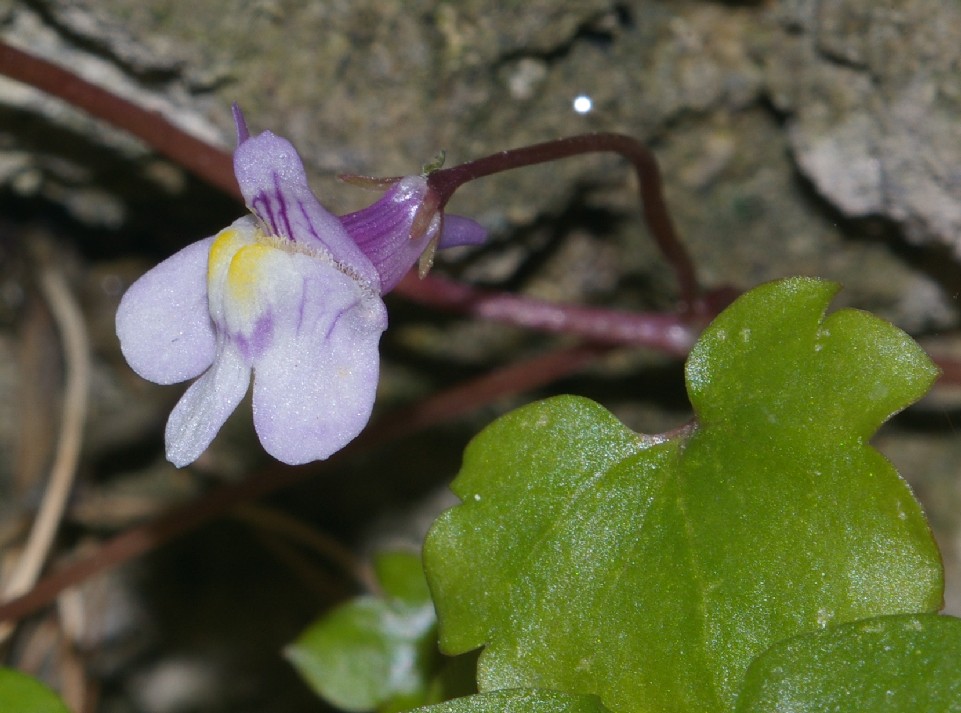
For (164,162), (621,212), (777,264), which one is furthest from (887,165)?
(164,162)

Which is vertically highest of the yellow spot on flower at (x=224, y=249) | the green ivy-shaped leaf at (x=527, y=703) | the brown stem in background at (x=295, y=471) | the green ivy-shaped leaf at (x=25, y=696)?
the yellow spot on flower at (x=224, y=249)

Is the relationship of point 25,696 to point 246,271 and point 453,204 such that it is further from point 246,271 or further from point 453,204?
point 453,204

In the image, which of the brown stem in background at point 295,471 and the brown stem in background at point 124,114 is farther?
the brown stem in background at point 295,471

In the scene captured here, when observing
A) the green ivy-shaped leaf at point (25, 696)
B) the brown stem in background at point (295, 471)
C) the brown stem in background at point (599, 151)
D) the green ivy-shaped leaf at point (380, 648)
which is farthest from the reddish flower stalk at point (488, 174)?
the green ivy-shaped leaf at point (25, 696)

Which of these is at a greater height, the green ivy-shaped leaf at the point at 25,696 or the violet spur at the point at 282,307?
the violet spur at the point at 282,307

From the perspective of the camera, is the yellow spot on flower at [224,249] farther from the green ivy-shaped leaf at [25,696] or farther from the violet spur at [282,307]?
the green ivy-shaped leaf at [25,696]

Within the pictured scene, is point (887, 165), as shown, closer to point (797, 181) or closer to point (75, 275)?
point (797, 181)

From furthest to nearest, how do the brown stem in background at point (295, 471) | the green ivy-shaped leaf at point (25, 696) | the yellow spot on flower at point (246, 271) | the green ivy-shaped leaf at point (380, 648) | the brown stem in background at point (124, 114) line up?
1. the brown stem in background at point (295, 471)
2. the green ivy-shaped leaf at point (380, 648)
3. the brown stem in background at point (124, 114)
4. the green ivy-shaped leaf at point (25, 696)
5. the yellow spot on flower at point (246, 271)
